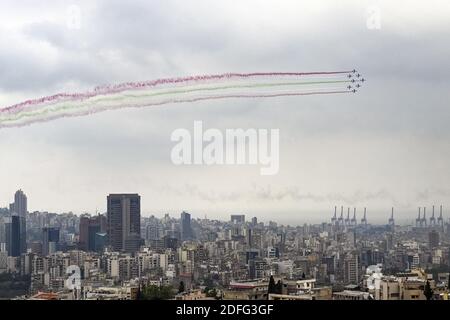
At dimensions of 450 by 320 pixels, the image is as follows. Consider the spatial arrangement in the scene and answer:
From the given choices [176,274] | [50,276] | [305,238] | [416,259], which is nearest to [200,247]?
[176,274]

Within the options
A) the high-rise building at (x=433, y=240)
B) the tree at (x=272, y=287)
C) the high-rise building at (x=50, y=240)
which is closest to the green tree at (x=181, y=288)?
the tree at (x=272, y=287)

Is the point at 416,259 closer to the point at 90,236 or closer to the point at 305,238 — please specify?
the point at 305,238

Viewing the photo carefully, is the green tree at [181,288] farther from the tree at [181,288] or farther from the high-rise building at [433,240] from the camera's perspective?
the high-rise building at [433,240]

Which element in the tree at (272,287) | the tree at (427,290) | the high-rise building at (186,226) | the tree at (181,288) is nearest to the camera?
the tree at (427,290)

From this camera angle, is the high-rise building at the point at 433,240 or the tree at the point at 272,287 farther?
the high-rise building at the point at 433,240

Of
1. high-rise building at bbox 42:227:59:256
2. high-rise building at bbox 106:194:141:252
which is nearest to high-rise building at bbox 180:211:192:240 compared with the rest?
high-rise building at bbox 106:194:141:252

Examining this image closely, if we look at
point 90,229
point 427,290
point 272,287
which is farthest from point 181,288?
point 90,229

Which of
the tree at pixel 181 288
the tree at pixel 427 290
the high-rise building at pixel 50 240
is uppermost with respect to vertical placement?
the high-rise building at pixel 50 240
